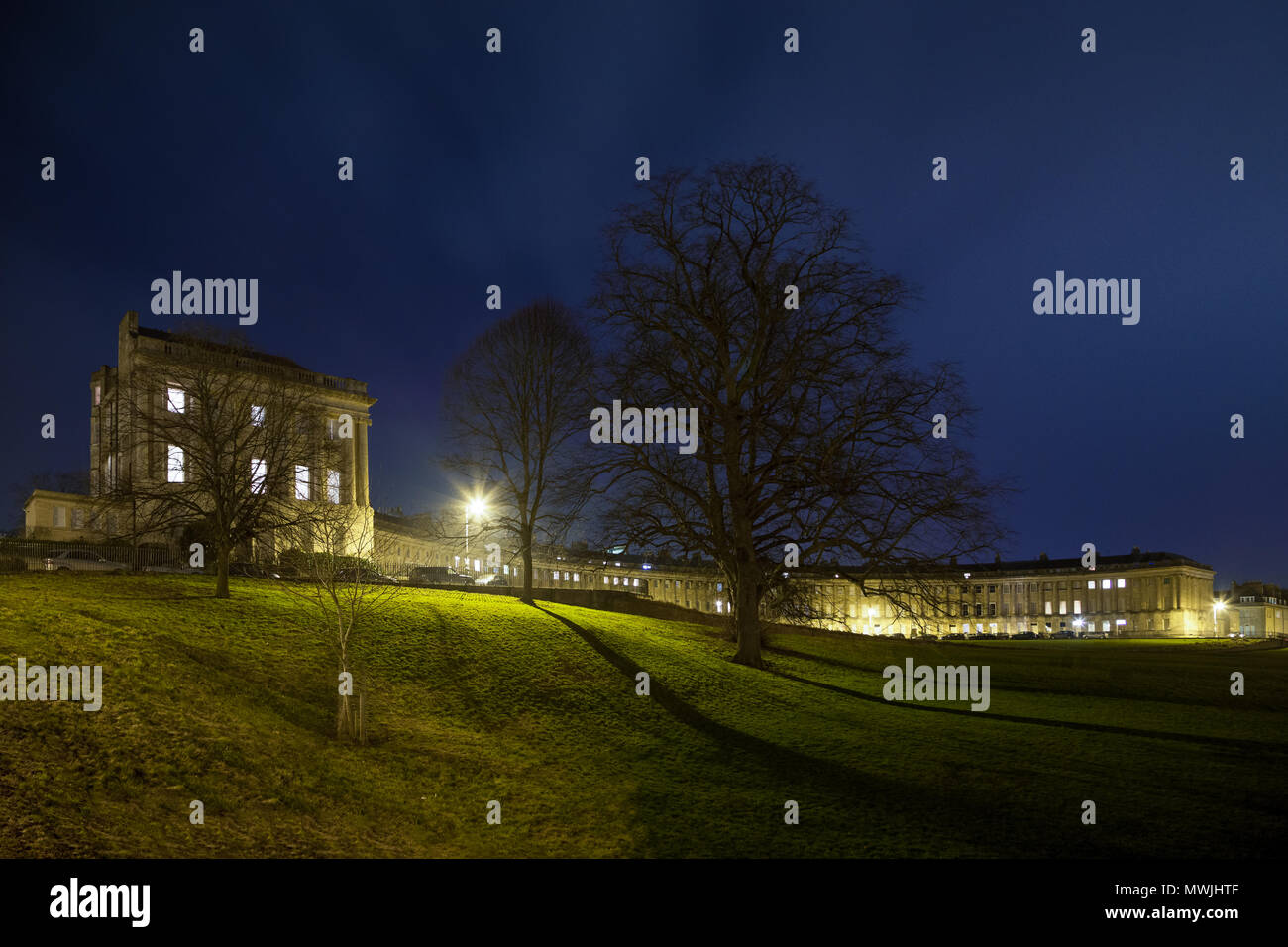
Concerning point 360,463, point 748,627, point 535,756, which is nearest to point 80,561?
point 360,463

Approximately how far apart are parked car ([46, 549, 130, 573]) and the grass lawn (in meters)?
12.2

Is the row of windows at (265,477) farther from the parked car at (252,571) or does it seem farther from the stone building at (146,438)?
the parked car at (252,571)

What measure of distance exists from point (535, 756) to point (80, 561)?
100 ft

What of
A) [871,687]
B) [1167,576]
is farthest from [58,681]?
[1167,576]

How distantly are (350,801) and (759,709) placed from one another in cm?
1145

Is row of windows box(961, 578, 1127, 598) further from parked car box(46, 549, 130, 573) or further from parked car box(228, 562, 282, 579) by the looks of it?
parked car box(46, 549, 130, 573)

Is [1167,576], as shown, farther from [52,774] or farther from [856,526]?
[52,774]

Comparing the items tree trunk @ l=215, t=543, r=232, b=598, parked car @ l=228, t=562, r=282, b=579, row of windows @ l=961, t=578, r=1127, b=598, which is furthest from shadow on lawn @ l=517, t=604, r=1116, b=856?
A: row of windows @ l=961, t=578, r=1127, b=598

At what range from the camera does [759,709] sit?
67.4ft

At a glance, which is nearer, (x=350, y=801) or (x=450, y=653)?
(x=350, y=801)

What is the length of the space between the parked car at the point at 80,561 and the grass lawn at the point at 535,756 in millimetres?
12213

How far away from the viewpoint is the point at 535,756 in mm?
14836

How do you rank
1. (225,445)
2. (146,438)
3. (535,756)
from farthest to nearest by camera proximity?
(146,438) < (225,445) < (535,756)

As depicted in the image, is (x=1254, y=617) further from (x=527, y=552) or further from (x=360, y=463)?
(x=527, y=552)
